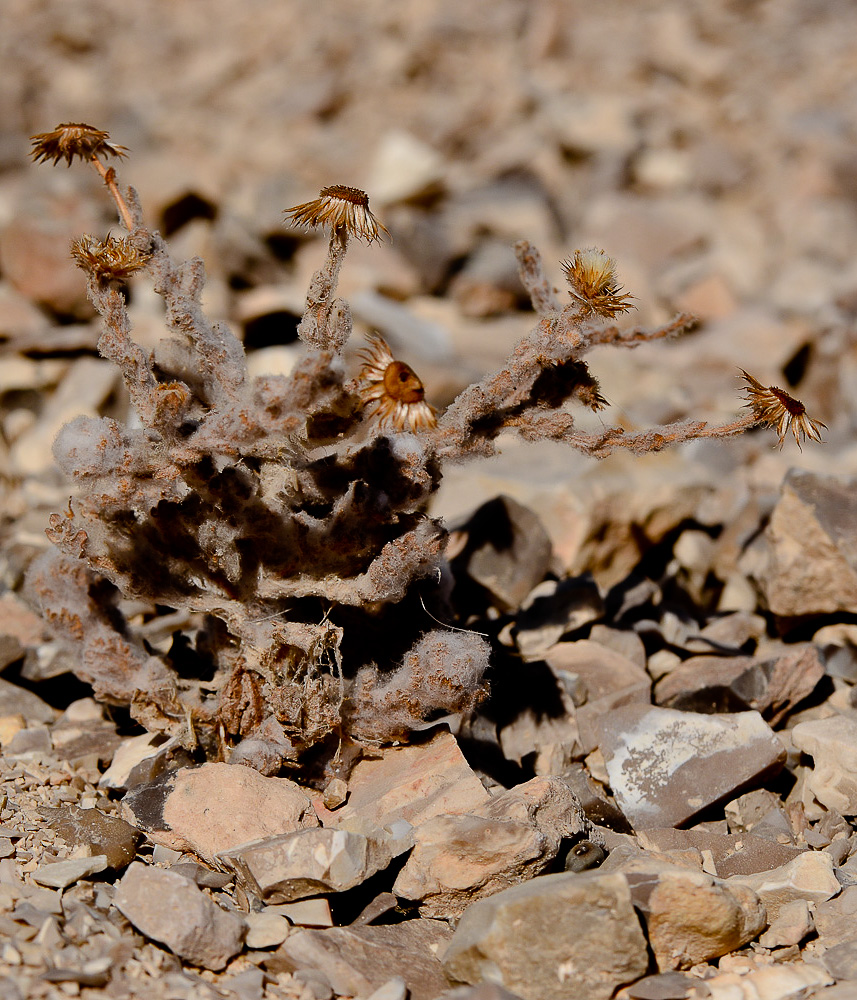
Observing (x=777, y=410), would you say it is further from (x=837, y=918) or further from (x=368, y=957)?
(x=368, y=957)

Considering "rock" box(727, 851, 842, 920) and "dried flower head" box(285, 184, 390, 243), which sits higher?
"dried flower head" box(285, 184, 390, 243)

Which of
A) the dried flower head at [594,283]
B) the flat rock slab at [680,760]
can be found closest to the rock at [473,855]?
the flat rock slab at [680,760]

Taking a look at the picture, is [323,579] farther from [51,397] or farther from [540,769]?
[51,397]

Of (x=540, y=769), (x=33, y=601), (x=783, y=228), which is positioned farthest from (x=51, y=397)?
(x=783, y=228)

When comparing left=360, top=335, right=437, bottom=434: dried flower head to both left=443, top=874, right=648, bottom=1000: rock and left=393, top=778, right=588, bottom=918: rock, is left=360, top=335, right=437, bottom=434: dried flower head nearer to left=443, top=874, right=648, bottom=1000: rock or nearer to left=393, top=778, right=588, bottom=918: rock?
left=393, top=778, right=588, bottom=918: rock

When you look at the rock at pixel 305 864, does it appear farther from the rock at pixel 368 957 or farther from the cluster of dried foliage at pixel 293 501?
the cluster of dried foliage at pixel 293 501

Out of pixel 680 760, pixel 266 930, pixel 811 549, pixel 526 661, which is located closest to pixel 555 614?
pixel 526 661

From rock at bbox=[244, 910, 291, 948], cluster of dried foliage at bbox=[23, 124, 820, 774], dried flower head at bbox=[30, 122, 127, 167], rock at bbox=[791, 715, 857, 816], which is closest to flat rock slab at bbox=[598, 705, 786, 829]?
rock at bbox=[791, 715, 857, 816]
